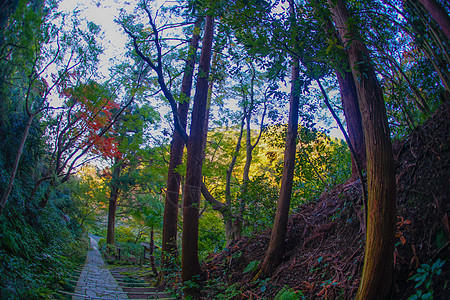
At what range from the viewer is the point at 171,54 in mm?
7422

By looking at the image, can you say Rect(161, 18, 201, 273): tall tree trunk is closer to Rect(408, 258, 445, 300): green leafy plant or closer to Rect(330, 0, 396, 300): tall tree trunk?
Rect(330, 0, 396, 300): tall tree trunk

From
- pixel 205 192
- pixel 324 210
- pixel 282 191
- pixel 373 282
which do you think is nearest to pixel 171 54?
pixel 205 192

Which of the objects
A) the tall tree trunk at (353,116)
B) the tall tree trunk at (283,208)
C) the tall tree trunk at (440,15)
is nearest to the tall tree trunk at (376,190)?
the tall tree trunk at (440,15)

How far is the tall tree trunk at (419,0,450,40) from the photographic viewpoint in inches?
112

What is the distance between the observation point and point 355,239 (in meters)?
3.36

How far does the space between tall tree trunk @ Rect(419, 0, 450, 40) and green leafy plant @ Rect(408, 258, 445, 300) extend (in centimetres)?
253

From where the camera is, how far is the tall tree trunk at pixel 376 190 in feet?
7.26

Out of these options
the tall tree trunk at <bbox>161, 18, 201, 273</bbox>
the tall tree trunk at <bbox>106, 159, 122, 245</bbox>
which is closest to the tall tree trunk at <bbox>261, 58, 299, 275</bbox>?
the tall tree trunk at <bbox>161, 18, 201, 273</bbox>

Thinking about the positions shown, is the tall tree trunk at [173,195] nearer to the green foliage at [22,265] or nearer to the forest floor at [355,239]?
the forest floor at [355,239]

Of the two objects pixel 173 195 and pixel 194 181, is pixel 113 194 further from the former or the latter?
pixel 194 181

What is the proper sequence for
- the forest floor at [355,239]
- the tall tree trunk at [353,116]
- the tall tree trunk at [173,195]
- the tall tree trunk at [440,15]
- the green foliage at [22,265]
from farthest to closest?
the tall tree trunk at [173,195] < the tall tree trunk at [353,116] < the green foliage at [22,265] < the tall tree trunk at [440,15] < the forest floor at [355,239]

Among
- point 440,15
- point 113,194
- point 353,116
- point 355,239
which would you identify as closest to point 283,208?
point 355,239

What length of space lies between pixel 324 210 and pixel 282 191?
101cm

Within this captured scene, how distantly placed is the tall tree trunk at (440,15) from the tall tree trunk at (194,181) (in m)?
3.79
